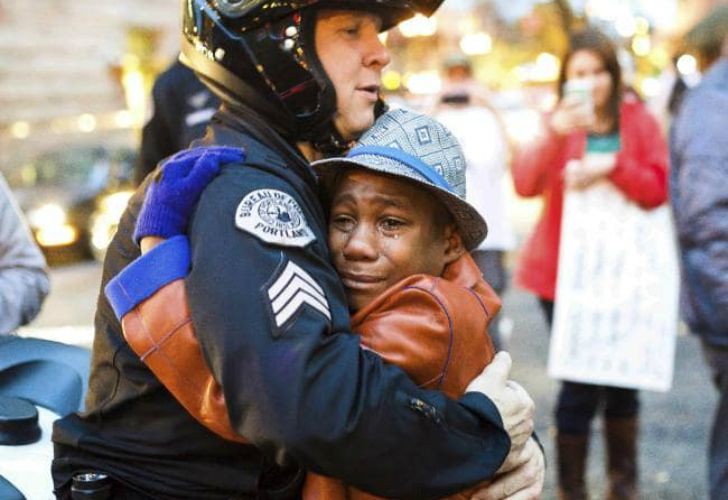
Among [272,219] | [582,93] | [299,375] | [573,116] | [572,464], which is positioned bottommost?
[572,464]

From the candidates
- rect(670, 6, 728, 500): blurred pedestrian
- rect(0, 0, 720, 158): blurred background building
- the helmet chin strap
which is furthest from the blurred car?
the helmet chin strap

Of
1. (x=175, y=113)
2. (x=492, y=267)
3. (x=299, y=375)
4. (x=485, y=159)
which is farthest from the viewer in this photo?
(x=485, y=159)

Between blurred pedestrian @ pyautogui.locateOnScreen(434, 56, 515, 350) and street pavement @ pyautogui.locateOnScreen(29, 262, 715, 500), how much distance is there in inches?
26.5

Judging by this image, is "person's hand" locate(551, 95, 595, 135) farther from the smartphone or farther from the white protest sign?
the white protest sign

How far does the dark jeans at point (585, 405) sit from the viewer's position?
4.64 m

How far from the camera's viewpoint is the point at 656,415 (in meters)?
5.93

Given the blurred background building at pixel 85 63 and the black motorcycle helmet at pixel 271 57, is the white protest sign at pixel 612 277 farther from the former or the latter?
the blurred background building at pixel 85 63

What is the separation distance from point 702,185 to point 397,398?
2.01 m

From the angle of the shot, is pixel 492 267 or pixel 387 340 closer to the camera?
pixel 387 340

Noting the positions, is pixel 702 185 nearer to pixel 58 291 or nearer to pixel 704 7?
pixel 704 7

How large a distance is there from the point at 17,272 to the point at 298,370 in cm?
176

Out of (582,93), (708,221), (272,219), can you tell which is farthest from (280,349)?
(582,93)

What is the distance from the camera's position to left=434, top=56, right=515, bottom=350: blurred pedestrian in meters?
6.21

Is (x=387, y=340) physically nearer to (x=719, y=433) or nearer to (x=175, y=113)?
(x=719, y=433)
